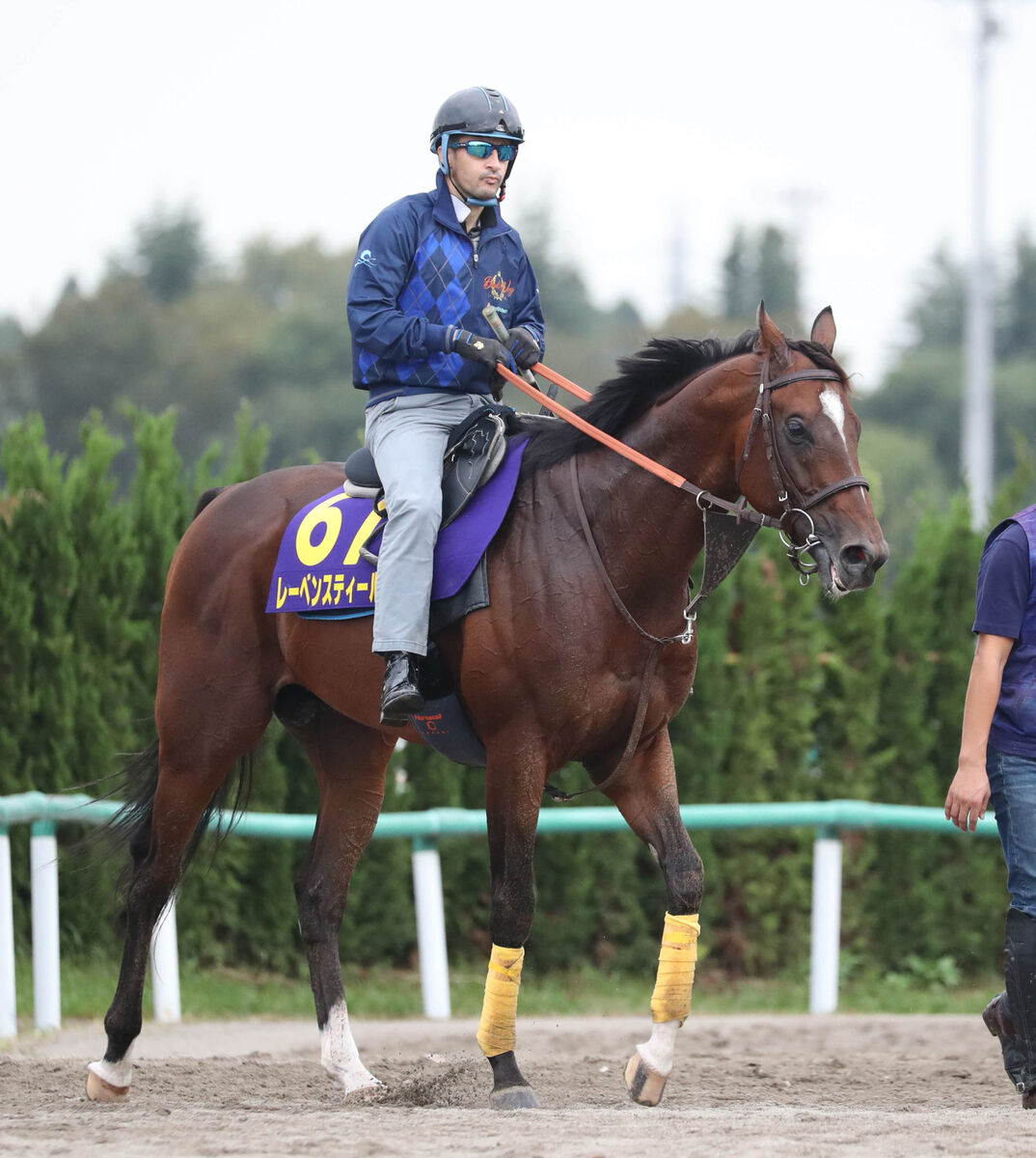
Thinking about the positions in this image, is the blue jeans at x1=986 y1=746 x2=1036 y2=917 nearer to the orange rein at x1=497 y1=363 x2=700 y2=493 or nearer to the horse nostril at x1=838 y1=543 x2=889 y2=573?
the horse nostril at x1=838 y1=543 x2=889 y2=573

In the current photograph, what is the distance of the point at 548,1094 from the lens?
19.3ft

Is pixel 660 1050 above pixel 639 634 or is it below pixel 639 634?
below

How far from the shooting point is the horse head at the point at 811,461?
187 inches

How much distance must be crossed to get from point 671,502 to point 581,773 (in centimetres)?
425

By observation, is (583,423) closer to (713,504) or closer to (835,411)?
(713,504)

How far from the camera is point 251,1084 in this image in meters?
6.17

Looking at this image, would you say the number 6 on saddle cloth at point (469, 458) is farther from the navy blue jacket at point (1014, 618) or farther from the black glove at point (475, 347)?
the navy blue jacket at point (1014, 618)

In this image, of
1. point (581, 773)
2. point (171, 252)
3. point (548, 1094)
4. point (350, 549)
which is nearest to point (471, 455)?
point (350, 549)

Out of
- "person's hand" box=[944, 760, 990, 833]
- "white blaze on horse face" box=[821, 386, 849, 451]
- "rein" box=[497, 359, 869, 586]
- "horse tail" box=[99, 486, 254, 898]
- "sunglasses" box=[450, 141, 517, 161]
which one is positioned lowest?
"horse tail" box=[99, 486, 254, 898]

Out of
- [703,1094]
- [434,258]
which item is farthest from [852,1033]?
[434,258]

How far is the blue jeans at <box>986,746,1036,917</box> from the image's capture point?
4.87 metres

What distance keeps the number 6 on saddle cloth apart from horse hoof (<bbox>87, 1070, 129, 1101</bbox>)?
6.87 feet

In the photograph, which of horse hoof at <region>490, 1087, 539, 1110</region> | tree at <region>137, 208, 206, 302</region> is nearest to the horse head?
horse hoof at <region>490, 1087, 539, 1110</region>

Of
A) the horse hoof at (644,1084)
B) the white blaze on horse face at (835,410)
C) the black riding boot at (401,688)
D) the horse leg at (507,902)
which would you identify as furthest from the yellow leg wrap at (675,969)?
the white blaze on horse face at (835,410)
